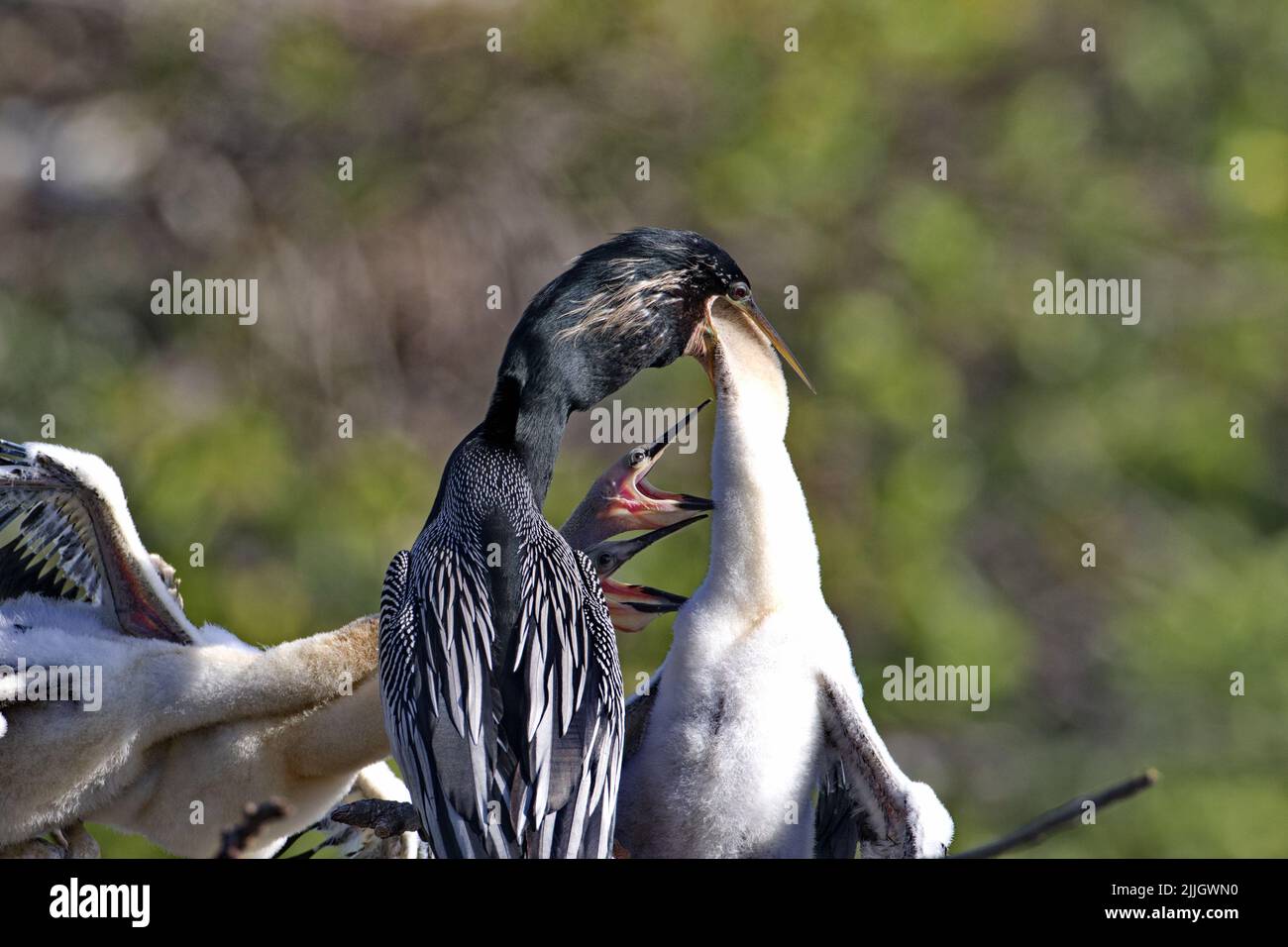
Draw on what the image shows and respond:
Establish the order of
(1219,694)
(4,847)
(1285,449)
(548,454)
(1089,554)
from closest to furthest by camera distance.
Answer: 1. (548,454)
2. (4,847)
3. (1089,554)
4. (1219,694)
5. (1285,449)

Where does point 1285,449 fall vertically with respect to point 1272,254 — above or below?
below

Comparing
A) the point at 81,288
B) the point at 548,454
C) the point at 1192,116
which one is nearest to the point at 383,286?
the point at 81,288

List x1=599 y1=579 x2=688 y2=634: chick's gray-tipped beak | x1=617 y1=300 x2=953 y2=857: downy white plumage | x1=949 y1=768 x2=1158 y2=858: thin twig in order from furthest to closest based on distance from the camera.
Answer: x1=599 y1=579 x2=688 y2=634: chick's gray-tipped beak → x1=617 y1=300 x2=953 y2=857: downy white plumage → x1=949 y1=768 x2=1158 y2=858: thin twig

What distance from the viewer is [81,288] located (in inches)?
188

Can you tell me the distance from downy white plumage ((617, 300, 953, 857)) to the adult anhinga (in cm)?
7

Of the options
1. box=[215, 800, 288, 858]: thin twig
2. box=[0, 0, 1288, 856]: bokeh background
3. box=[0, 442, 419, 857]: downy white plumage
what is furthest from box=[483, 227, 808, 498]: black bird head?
box=[0, 0, 1288, 856]: bokeh background

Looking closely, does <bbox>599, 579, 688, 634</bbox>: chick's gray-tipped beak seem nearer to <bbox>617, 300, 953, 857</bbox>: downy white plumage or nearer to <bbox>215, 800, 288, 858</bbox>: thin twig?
<bbox>617, 300, 953, 857</bbox>: downy white plumage

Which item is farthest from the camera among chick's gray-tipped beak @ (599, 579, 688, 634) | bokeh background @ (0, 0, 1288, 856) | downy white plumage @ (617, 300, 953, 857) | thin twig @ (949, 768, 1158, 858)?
bokeh background @ (0, 0, 1288, 856)

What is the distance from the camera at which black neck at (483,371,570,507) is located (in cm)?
144

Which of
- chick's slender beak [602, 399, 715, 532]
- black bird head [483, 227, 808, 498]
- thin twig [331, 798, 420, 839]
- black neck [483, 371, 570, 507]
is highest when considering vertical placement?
black bird head [483, 227, 808, 498]

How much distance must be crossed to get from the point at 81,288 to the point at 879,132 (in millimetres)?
2900

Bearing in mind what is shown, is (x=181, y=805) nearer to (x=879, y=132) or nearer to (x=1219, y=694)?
(x=1219, y=694)

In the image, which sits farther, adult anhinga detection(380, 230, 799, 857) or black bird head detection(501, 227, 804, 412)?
black bird head detection(501, 227, 804, 412)

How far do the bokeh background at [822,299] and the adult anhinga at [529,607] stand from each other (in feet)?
9.07
